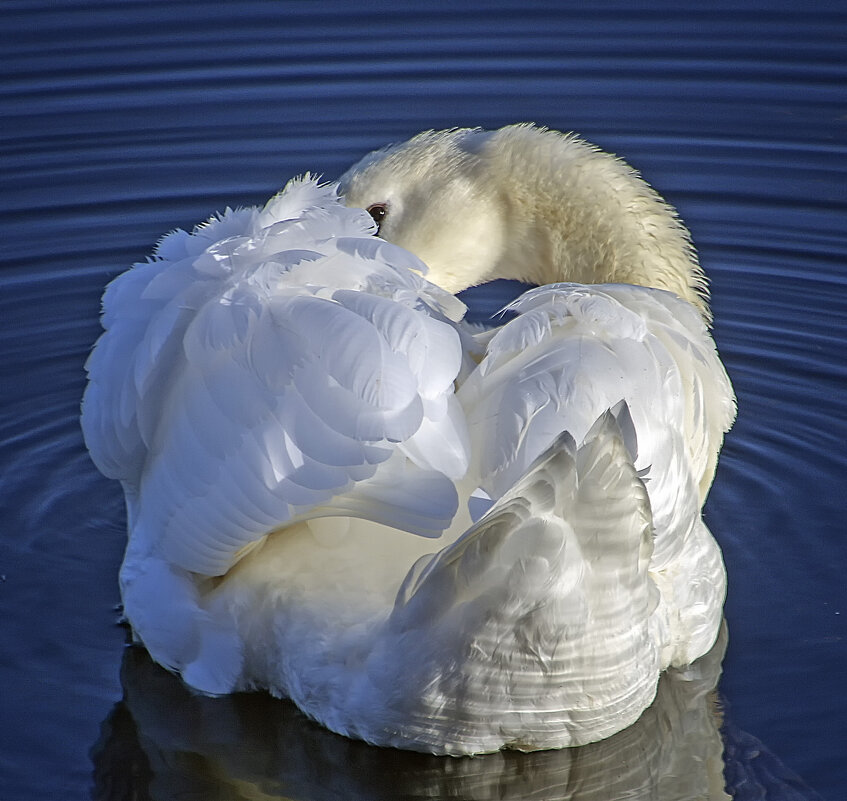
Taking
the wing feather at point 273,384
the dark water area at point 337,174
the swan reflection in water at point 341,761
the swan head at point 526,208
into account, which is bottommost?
the dark water area at point 337,174

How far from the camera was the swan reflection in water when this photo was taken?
12.6 feet

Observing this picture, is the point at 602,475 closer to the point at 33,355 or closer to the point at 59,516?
the point at 59,516

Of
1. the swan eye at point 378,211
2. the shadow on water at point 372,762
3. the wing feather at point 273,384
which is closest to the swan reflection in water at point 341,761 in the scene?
the shadow on water at point 372,762

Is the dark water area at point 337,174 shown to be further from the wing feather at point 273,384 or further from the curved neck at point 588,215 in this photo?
the curved neck at point 588,215

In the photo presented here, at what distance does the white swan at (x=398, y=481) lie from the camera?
3.44 metres

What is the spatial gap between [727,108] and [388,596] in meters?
5.32

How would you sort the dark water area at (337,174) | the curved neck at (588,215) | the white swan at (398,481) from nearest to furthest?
the white swan at (398,481) → the dark water area at (337,174) → the curved neck at (588,215)

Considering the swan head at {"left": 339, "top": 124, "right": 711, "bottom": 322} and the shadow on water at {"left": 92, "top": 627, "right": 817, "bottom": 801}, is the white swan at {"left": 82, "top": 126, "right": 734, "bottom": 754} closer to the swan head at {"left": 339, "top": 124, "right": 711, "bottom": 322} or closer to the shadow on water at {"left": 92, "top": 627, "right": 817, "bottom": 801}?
the shadow on water at {"left": 92, "top": 627, "right": 817, "bottom": 801}

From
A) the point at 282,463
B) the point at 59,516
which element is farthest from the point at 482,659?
the point at 59,516

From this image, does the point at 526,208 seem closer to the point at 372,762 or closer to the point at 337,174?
the point at 372,762

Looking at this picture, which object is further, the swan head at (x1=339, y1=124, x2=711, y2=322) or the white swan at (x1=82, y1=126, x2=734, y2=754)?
the swan head at (x1=339, y1=124, x2=711, y2=322)

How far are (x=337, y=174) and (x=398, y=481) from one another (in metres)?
4.28

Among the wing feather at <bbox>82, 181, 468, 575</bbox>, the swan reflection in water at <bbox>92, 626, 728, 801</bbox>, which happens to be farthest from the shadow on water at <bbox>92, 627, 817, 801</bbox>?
the wing feather at <bbox>82, 181, 468, 575</bbox>

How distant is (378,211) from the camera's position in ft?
17.0
